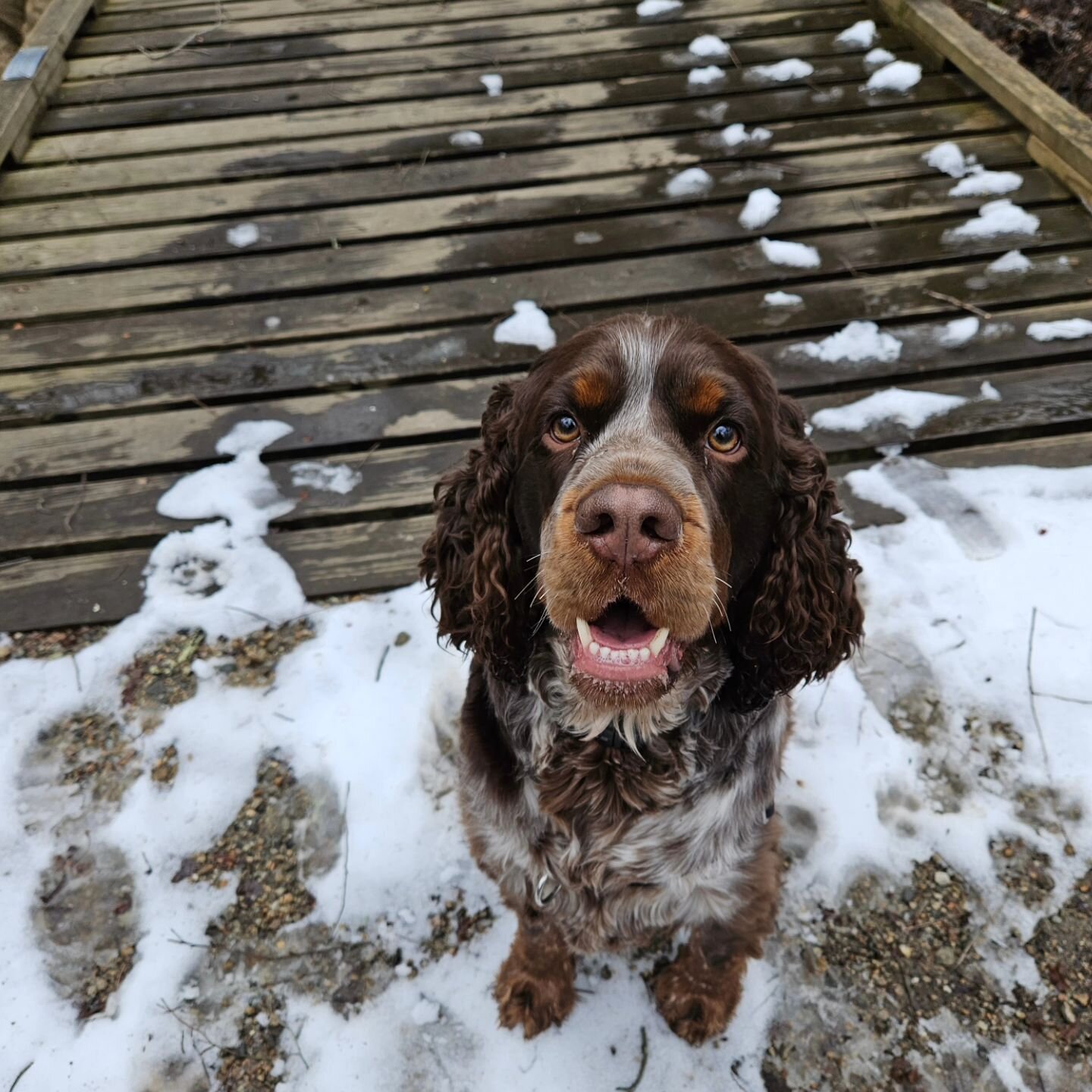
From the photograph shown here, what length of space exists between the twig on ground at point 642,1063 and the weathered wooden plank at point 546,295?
114 inches

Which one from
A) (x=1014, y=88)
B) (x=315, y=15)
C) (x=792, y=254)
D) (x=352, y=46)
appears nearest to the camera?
(x=792, y=254)

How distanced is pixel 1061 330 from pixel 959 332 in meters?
0.45

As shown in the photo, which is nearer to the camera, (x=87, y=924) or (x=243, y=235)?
(x=87, y=924)

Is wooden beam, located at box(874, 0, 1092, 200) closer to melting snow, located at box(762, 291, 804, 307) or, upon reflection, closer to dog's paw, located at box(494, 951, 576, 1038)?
melting snow, located at box(762, 291, 804, 307)

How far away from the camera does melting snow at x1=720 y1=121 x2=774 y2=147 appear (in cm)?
423

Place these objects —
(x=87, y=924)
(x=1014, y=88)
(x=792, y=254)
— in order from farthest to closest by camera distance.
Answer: (x=1014, y=88), (x=792, y=254), (x=87, y=924)

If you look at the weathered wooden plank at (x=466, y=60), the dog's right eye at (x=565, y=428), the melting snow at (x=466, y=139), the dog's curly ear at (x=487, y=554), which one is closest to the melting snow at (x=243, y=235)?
the melting snow at (x=466, y=139)

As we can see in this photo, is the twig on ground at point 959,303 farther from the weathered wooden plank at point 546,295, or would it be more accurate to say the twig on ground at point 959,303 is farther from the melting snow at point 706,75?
the melting snow at point 706,75

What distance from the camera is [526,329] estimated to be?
3.55 meters

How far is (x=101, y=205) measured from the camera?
4117 millimetres

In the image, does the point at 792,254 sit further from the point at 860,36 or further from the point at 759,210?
the point at 860,36

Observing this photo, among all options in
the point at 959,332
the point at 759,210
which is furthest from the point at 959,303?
the point at 759,210

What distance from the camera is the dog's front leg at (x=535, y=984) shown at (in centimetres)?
202

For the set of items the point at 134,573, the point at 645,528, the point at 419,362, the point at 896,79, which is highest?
the point at 645,528
